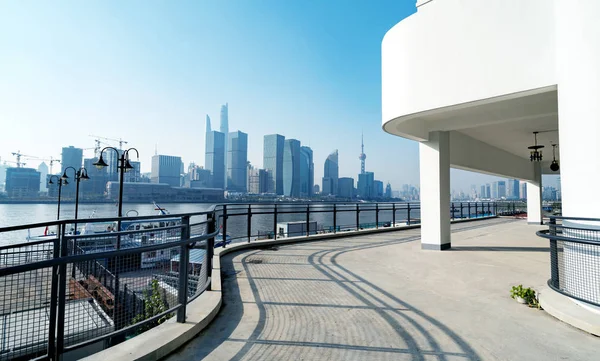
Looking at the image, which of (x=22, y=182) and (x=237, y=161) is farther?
(x=237, y=161)

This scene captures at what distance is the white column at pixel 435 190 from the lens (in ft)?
24.1

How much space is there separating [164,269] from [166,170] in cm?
7969

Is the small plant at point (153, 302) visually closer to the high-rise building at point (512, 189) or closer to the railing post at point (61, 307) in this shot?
the railing post at point (61, 307)

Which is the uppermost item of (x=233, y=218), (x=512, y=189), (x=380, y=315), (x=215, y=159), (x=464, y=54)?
(x=215, y=159)

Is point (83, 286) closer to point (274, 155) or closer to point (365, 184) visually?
point (365, 184)

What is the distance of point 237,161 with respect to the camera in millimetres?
132000

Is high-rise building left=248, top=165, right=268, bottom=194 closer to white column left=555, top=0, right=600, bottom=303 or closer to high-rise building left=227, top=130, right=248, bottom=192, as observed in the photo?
high-rise building left=227, top=130, right=248, bottom=192

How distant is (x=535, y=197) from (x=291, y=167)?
102156 millimetres

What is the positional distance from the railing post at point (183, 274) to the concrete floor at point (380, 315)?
0.27m

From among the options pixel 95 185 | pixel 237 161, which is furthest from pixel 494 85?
pixel 237 161

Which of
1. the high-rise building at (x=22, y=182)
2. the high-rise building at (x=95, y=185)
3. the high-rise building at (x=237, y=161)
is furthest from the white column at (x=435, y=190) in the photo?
the high-rise building at (x=237, y=161)

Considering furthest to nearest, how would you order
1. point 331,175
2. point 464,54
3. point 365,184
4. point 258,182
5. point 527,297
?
point 331,175, point 365,184, point 258,182, point 464,54, point 527,297

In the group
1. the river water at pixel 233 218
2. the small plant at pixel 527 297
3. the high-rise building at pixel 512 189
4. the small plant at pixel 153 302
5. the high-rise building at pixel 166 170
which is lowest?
→ the river water at pixel 233 218

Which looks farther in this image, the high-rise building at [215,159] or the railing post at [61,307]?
the high-rise building at [215,159]
